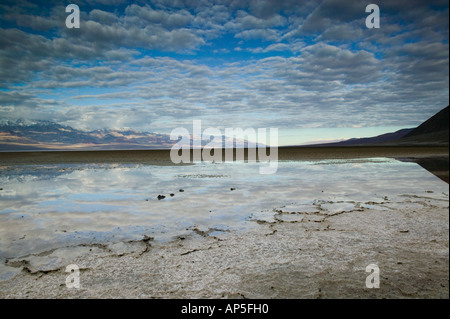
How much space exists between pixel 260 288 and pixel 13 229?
5.16m

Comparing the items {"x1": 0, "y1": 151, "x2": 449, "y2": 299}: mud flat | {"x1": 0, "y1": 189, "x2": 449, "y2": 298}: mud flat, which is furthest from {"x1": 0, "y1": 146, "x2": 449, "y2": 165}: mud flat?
{"x1": 0, "y1": 189, "x2": 449, "y2": 298}: mud flat

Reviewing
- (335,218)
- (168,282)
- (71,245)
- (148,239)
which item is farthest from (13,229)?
(335,218)

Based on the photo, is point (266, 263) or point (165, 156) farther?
point (165, 156)

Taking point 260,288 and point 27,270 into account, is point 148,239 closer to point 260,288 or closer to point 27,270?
point 27,270

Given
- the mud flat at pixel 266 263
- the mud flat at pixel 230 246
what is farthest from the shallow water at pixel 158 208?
the mud flat at pixel 266 263

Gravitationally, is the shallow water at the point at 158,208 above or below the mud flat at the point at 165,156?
below

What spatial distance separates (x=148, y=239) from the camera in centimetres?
478

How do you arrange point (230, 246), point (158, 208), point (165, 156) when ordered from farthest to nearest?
point (165, 156), point (158, 208), point (230, 246)

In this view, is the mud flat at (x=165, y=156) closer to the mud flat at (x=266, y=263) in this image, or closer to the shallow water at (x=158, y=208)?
the shallow water at (x=158, y=208)

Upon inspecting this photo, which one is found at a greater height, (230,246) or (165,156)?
(165,156)

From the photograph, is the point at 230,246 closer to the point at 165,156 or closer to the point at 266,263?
the point at 266,263

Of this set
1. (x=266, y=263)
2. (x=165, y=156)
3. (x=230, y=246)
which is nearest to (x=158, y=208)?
(x=230, y=246)

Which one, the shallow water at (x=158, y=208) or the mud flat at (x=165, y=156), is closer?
the shallow water at (x=158, y=208)
